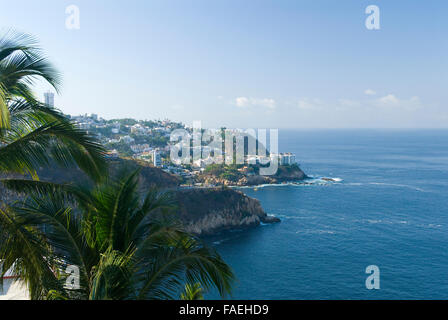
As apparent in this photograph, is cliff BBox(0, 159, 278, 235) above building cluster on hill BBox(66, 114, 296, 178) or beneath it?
beneath

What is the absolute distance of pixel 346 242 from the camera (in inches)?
1005

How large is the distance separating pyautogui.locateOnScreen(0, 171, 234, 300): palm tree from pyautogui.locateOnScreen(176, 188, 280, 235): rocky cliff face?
2635cm

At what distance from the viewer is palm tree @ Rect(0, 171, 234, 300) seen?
2906mm

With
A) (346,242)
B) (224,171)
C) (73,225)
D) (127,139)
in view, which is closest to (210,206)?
(346,242)

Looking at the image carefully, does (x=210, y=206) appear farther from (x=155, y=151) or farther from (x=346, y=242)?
(x=155, y=151)

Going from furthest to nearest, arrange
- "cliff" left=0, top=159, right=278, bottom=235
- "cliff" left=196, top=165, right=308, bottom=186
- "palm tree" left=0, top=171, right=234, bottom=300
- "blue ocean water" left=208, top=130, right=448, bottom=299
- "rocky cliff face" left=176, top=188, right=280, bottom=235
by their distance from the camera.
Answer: "cliff" left=196, top=165, right=308, bottom=186
"rocky cliff face" left=176, top=188, right=280, bottom=235
"cliff" left=0, top=159, right=278, bottom=235
"blue ocean water" left=208, top=130, right=448, bottom=299
"palm tree" left=0, top=171, right=234, bottom=300

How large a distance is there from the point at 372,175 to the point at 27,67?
5266 cm

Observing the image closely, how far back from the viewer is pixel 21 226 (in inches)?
114

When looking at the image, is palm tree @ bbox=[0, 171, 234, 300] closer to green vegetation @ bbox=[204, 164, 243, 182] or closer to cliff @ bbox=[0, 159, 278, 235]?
cliff @ bbox=[0, 159, 278, 235]

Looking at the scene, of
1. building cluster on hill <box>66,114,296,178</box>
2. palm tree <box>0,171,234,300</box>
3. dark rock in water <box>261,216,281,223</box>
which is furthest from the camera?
building cluster on hill <box>66,114,296,178</box>

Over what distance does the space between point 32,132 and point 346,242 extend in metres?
25.4

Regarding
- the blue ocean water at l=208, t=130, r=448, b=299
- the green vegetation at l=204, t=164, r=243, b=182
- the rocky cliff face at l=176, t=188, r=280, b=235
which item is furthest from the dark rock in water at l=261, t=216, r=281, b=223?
the green vegetation at l=204, t=164, r=243, b=182

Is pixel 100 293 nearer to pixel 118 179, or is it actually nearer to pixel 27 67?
pixel 118 179

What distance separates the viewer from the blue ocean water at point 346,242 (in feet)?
61.9
